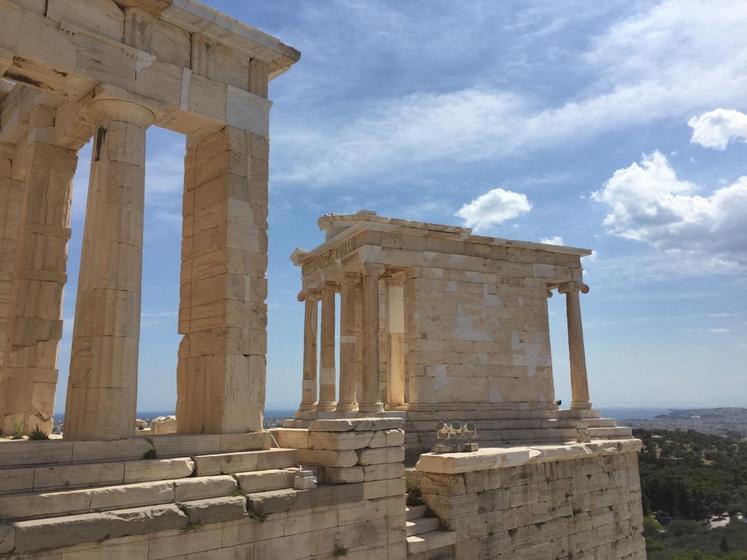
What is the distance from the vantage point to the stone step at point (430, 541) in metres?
10.5

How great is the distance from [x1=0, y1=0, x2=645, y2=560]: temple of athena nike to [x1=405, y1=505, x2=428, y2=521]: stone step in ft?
0.19

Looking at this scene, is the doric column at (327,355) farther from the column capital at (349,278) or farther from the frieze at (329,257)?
the column capital at (349,278)

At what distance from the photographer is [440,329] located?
1881 centimetres

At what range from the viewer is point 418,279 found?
744 inches

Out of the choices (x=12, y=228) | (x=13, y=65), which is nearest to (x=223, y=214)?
(x=13, y=65)

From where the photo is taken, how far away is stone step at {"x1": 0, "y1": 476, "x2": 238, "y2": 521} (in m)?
6.57

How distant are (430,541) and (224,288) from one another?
586 cm

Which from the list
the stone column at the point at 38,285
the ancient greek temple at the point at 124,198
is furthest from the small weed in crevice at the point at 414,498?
the stone column at the point at 38,285

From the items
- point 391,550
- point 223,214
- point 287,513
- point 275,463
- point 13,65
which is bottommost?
point 391,550

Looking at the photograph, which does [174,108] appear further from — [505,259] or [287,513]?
[505,259]

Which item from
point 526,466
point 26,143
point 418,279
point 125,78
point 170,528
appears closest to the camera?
point 170,528

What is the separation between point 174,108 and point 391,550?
7836 millimetres

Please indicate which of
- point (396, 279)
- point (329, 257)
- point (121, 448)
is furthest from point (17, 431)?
point (396, 279)

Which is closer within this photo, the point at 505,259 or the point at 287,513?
the point at 287,513
